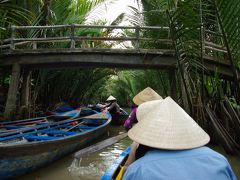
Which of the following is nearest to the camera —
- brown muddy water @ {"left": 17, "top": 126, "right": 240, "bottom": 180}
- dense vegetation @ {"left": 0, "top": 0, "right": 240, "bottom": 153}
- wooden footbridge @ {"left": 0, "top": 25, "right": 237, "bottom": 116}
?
dense vegetation @ {"left": 0, "top": 0, "right": 240, "bottom": 153}

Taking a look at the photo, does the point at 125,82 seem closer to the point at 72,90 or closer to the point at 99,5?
the point at 72,90

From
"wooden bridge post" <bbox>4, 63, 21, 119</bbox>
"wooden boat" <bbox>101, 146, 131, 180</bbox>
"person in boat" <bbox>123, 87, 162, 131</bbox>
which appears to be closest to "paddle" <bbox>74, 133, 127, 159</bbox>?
"wooden bridge post" <bbox>4, 63, 21, 119</bbox>

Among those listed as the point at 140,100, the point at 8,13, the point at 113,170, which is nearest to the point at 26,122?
the point at 8,13

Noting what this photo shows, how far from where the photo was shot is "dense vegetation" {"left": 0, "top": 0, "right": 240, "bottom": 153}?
14.4 ft

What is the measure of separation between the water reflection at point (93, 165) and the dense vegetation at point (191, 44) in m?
2.27

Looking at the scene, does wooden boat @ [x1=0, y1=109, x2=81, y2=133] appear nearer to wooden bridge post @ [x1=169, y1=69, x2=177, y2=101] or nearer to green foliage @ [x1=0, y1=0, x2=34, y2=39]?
green foliage @ [x1=0, y1=0, x2=34, y2=39]

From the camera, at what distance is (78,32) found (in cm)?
1259

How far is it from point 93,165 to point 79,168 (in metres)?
0.37

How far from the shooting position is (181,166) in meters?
1.43

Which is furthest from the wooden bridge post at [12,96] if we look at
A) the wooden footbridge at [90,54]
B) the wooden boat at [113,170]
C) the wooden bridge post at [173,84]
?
the wooden boat at [113,170]

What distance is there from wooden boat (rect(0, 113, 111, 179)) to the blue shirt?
3.92 meters

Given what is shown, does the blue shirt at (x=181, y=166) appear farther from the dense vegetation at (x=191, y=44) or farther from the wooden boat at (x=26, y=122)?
the wooden boat at (x=26, y=122)

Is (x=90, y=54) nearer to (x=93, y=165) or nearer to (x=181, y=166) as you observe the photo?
(x=93, y=165)

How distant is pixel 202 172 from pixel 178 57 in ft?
17.5
